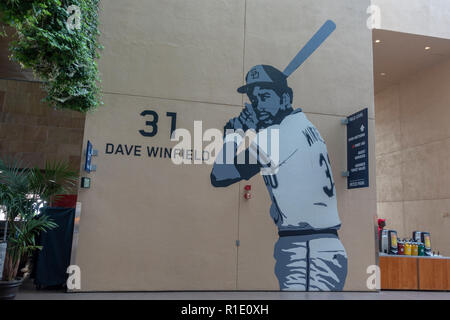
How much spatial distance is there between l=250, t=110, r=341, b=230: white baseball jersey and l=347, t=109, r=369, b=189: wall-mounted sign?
455 mm

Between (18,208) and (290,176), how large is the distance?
4918 mm

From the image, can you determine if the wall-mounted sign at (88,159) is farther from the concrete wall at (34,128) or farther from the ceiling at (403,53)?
the ceiling at (403,53)

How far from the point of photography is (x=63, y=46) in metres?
5.16

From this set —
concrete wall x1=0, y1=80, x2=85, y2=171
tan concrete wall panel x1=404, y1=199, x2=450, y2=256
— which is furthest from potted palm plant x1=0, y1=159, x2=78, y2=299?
tan concrete wall panel x1=404, y1=199, x2=450, y2=256

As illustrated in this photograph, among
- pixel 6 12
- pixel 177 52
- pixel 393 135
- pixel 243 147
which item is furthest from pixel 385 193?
pixel 6 12

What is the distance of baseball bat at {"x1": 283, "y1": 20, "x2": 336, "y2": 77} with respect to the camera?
809cm

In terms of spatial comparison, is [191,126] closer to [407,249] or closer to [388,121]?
[407,249]

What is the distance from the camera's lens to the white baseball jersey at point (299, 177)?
7.63 m

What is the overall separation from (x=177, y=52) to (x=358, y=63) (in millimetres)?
→ 4021

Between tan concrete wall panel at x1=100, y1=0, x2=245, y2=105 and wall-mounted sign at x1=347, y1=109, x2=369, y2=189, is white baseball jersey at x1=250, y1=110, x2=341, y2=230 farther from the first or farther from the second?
tan concrete wall panel at x1=100, y1=0, x2=245, y2=105

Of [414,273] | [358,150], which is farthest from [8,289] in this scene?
[414,273]

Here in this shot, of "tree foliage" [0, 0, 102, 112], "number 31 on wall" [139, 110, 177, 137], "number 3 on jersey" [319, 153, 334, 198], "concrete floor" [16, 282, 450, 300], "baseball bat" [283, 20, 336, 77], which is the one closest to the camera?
"tree foliage" [0, 0, 102, 112]

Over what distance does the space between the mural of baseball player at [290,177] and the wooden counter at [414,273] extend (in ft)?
3.67

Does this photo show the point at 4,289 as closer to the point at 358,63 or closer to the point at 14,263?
the point at 14,263
